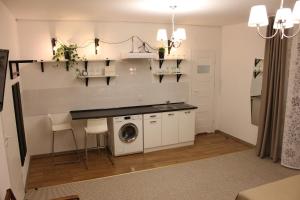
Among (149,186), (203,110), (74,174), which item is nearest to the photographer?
(149,186)

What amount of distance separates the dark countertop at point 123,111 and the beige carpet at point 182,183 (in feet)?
3.65

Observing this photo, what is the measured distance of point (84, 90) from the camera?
4.50 m

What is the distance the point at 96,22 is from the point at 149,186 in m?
3.10

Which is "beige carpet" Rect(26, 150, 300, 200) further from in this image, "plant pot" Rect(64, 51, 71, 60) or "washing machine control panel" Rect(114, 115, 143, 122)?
"plant pot" Rect(64, 51, 71, 60)

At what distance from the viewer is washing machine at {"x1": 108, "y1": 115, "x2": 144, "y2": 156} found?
4.27 metres

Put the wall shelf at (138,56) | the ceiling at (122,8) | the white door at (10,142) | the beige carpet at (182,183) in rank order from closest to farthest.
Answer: the white door at (10,142), the ceiling at (122,8), the beige carpet at (182,183), the wall shelf at (138,56)

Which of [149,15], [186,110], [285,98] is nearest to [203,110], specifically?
[186,110]

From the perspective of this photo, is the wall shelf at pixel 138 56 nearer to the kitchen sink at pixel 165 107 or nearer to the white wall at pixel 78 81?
the white wall at pixel 78 81

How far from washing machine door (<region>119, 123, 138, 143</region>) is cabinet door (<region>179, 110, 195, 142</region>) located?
37.4 inches

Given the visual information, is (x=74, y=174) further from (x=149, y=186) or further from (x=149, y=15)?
(x=149, y=15)

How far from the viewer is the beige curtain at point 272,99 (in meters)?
3.79

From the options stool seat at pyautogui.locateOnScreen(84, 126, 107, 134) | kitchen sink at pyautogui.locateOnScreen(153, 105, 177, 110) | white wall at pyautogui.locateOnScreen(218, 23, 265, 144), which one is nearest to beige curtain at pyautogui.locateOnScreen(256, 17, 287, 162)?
white wall at pyautogui.locateOnScreen(218, 23, 265, 144)

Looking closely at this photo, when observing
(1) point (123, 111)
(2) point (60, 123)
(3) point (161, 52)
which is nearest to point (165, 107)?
(1) point (123, 111)

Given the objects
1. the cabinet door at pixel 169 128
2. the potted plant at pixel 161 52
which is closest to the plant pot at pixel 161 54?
the potted plant at pixel 161 52
